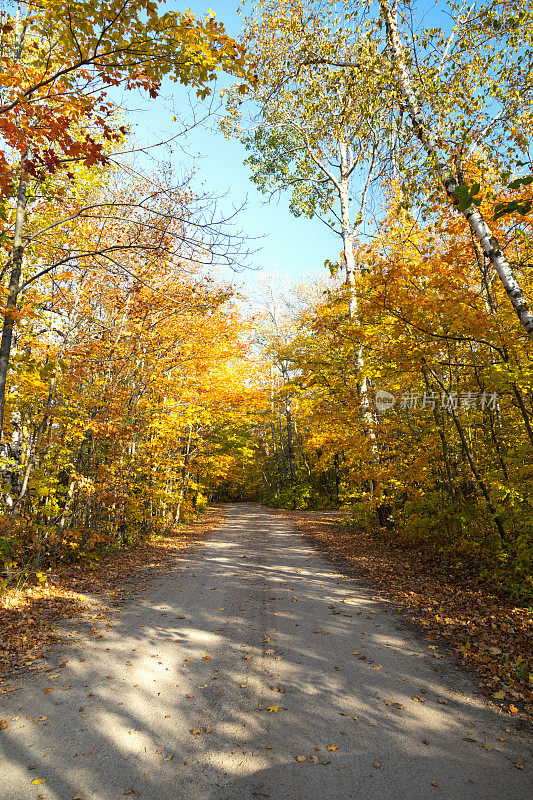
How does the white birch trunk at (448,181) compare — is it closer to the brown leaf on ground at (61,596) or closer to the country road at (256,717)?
the country road at (256,717)

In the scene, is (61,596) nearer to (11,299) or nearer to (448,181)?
(11,299)

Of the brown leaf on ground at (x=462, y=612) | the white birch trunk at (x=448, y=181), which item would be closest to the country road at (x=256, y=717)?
the brown leaf on ground at (x=462, y=612)

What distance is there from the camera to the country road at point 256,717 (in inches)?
114

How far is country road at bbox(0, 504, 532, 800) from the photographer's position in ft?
9.53

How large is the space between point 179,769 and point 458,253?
8446mm

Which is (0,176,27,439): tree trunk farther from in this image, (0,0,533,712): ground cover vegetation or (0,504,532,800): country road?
(0,504,532,800): country road

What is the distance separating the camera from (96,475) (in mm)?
10055

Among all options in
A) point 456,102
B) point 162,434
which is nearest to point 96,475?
point 162,434

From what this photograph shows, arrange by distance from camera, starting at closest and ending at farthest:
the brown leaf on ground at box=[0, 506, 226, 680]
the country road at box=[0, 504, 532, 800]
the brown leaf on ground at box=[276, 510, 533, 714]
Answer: the country road at box=[0, 504, 532, 800], the brown leaf on ground at box=[276, 510, 533, 714], the brown leaf on ground at box=[0, 506, 226, 680]

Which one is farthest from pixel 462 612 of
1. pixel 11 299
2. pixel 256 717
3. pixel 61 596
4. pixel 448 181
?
pixel 11 299

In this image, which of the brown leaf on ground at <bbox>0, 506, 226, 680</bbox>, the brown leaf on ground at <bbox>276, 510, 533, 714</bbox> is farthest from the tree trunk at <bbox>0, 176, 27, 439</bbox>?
the brown leaf on ground at <bbox>276, 510, 533, 714</bbox>

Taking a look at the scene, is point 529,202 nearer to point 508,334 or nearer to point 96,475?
point 508,334

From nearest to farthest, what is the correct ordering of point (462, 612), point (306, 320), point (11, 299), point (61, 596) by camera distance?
point (11, 299) < point (462, 612) < point (61, 596) < point (306, 320)

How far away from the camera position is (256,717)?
3.66m
